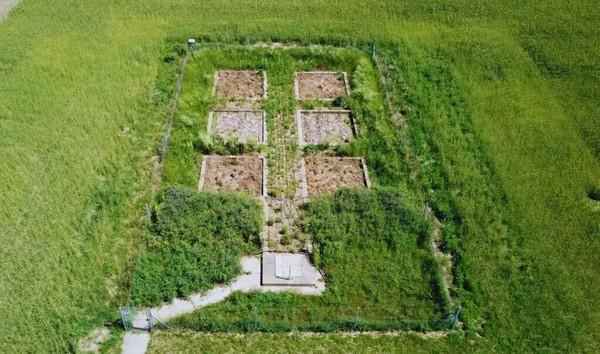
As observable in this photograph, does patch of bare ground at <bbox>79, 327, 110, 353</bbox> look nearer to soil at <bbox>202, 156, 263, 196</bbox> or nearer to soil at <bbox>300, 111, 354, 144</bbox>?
soil at <bbox>202, 156, 263, 196</bbox>

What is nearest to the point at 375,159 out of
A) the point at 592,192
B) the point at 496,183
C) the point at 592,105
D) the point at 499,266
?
the point at 496,183

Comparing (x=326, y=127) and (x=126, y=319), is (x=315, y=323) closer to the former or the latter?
(x=126, y=319)

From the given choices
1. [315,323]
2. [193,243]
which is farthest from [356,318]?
[193,243]

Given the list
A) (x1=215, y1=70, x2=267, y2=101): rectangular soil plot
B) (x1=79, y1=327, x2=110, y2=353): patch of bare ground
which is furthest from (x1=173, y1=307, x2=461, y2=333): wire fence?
(x1=215, y1=70, x2=267, y2=101): rectangular soil plot

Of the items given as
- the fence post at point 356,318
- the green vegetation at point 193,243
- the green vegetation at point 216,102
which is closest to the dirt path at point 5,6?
the green vegetation at point 216,102

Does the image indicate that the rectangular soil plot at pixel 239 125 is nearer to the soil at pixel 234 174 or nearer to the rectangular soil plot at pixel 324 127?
the soil at pixel 234 174

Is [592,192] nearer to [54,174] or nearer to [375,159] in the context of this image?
[375,159]
